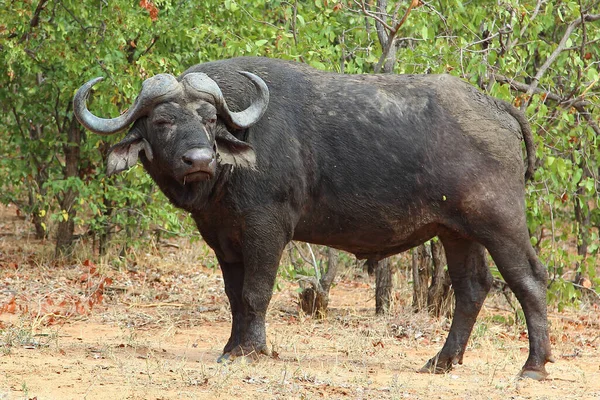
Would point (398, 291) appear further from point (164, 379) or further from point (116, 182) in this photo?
point (164, 379)

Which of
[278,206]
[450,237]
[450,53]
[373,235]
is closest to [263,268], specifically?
[278,206]

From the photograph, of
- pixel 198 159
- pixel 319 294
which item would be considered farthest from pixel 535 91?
pixel 198 159

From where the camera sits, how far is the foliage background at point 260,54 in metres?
8.99

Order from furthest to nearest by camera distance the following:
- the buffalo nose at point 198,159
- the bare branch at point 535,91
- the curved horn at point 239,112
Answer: the bare branch at point 535,91
the curved horn at point 239,112
the buffalo nose at point 198,159

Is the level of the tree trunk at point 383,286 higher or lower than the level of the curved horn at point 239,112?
lower

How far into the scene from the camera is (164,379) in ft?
19.4

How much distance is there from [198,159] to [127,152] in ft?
2.19

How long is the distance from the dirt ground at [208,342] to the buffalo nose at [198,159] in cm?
130

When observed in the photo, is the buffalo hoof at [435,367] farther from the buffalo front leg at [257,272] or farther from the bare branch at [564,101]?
the bare branch at [564,101]

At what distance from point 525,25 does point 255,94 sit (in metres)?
3.34

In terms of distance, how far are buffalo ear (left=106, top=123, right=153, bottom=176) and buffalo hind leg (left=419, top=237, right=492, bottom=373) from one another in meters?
2.42

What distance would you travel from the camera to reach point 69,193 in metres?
11.8

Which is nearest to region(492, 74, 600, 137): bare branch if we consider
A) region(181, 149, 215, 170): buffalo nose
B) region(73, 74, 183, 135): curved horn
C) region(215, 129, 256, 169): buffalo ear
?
region(215, 129, 256, 169): buffalo ear

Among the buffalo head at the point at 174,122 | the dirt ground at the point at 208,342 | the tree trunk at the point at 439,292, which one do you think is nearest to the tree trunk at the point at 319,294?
the dirt ground at the point at 208,342
